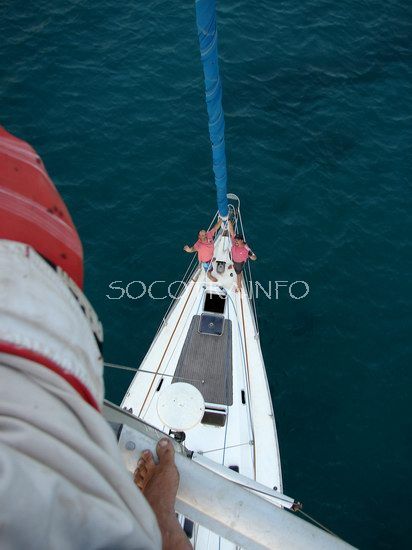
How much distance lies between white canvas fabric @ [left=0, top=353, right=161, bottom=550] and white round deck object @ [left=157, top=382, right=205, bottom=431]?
793cm

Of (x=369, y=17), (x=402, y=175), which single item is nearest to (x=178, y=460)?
(x=402, y=175)

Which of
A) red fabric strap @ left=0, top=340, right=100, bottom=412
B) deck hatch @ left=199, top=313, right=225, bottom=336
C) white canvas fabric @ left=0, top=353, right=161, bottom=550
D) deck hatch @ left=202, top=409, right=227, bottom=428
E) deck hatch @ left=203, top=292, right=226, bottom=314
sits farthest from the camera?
deck hatch @ left=203, top=292, right=226, bottom=314

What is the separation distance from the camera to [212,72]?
25.5 ft

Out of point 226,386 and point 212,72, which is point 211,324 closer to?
point 226,386

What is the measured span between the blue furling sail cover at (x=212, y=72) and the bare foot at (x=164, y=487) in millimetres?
6528

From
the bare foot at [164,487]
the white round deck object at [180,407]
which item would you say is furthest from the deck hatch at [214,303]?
the bare foot at [164,487]

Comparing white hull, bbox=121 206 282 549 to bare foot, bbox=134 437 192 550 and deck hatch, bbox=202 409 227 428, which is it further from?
bare foot, bbox=134 437 192 550

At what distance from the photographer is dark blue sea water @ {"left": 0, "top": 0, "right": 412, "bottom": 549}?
41.8 feet

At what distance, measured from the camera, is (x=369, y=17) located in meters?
22.4

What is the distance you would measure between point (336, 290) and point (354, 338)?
1.74 m

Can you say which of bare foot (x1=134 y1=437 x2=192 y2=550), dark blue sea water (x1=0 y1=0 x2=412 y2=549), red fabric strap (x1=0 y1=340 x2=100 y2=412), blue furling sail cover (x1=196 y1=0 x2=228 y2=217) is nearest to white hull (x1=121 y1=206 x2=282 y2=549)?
dark blue sea water (x1=0 y1=0 x2=412 y2=549)

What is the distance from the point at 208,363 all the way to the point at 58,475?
10534mm

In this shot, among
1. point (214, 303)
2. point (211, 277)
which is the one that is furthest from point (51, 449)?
point (211, 277)

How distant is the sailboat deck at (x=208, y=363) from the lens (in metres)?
11.0
